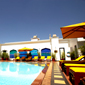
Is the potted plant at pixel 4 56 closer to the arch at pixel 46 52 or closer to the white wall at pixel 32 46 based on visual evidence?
the white wall at pixel 32 46

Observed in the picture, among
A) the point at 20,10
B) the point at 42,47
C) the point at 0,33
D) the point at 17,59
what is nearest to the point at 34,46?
the point at 42,47

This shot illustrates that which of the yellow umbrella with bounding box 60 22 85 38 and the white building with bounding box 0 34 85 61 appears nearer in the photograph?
the yellow umbrella with bounding box 60 22 85 38

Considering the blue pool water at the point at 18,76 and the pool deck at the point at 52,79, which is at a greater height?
the pool deck at the point at 52,79

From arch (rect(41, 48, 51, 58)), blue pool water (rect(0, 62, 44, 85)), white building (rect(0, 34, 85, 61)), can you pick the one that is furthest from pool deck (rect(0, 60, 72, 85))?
arch (rect(41, 48, 51, 58))

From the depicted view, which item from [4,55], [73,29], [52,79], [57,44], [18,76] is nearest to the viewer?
[52,79]

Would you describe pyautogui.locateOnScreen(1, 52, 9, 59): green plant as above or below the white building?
below

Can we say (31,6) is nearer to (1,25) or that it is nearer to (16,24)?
(16,24)

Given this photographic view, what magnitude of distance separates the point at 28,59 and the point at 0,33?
14.4 meters

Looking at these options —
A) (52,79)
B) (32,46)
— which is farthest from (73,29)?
(32,46)

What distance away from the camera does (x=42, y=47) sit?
49.0 ft

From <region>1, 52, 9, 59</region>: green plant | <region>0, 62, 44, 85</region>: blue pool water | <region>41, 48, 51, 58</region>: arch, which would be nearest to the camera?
<region>0, 62, 44, 85</region>: blue pool water

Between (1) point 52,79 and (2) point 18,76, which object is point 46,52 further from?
(1) point 52,79

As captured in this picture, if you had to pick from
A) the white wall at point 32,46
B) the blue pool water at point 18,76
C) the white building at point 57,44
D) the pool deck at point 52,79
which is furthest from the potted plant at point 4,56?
the pool deck at point 52,79

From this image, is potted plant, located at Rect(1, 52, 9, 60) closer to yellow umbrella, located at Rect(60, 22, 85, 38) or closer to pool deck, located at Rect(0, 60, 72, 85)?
pool deck, located at Rect(0, 60, 72, 85)
